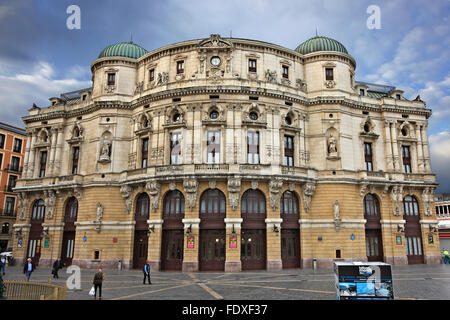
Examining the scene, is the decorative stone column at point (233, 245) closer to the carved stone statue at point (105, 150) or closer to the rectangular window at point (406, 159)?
the carved stone statue at point (105, 150)

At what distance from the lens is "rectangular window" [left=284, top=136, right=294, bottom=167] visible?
4306 cm

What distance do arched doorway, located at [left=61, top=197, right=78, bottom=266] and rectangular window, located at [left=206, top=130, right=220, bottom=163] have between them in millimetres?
20402

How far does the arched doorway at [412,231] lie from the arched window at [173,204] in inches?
1182

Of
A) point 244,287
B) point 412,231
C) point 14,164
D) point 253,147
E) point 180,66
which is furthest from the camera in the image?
point 14,164

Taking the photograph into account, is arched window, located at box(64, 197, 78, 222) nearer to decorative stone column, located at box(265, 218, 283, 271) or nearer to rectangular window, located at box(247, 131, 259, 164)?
rectangular window, located at box(247, 131, 259, 164)

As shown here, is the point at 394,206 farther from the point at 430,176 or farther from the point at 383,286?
the point at 383,286

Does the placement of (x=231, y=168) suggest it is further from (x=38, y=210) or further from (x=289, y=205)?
(x=38, y=210)

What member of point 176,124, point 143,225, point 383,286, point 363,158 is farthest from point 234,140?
point 383,286

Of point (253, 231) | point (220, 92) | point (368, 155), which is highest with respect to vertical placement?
point (220, 92)

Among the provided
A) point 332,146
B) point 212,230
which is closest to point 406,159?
point 332,146

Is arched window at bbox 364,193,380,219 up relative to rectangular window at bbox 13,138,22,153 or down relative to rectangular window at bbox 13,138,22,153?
down

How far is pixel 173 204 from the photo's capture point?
40.4 meters

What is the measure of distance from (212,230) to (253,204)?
5590 mm

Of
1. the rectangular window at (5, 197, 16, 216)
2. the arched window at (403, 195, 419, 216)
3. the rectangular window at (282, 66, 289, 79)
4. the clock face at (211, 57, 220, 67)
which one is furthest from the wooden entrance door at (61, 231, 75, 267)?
the arched window at (403, 195, 419, 216)
